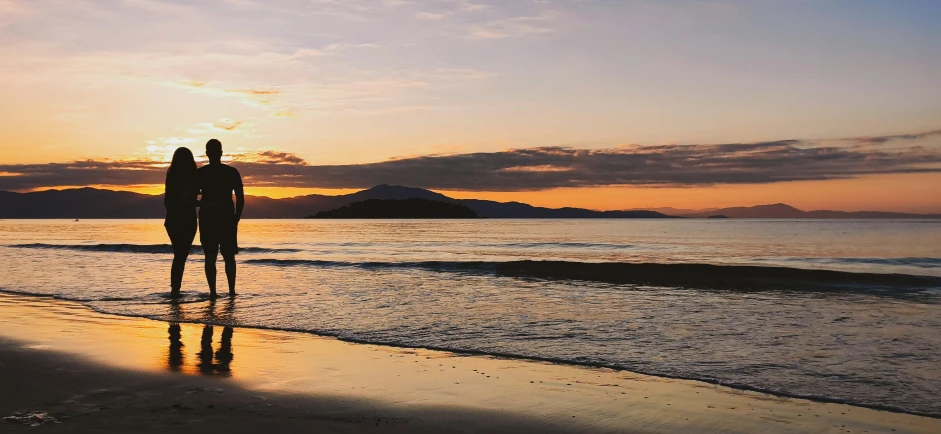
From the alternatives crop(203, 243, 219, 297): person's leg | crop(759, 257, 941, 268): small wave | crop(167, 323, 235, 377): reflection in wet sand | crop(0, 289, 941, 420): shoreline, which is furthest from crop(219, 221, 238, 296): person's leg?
crop(759, 257, 941, 268): small wave

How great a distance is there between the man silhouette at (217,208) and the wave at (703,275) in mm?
8567

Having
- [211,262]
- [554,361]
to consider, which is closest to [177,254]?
[211,262]

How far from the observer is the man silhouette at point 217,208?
36.7 ft

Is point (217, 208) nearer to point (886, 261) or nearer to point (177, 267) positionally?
point (177, 267)

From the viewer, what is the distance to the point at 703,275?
2000cm

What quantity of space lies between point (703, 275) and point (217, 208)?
563 inches

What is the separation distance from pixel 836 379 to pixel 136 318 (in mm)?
8359

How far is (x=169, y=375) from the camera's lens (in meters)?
5.45

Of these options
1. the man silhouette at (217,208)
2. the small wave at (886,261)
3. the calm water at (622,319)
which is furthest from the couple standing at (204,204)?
the small wave at (886,261)

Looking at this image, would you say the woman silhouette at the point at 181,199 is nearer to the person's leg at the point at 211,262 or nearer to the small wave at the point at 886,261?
the person's leg at the point at 211,262

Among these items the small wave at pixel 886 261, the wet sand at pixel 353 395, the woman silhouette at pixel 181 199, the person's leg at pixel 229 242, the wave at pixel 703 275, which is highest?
the woman silhouette at pixel 181 199

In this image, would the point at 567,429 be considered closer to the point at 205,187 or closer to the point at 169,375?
the point at 169,375

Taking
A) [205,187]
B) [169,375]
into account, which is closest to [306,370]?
[169,375]

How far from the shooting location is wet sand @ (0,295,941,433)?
4141 mm
